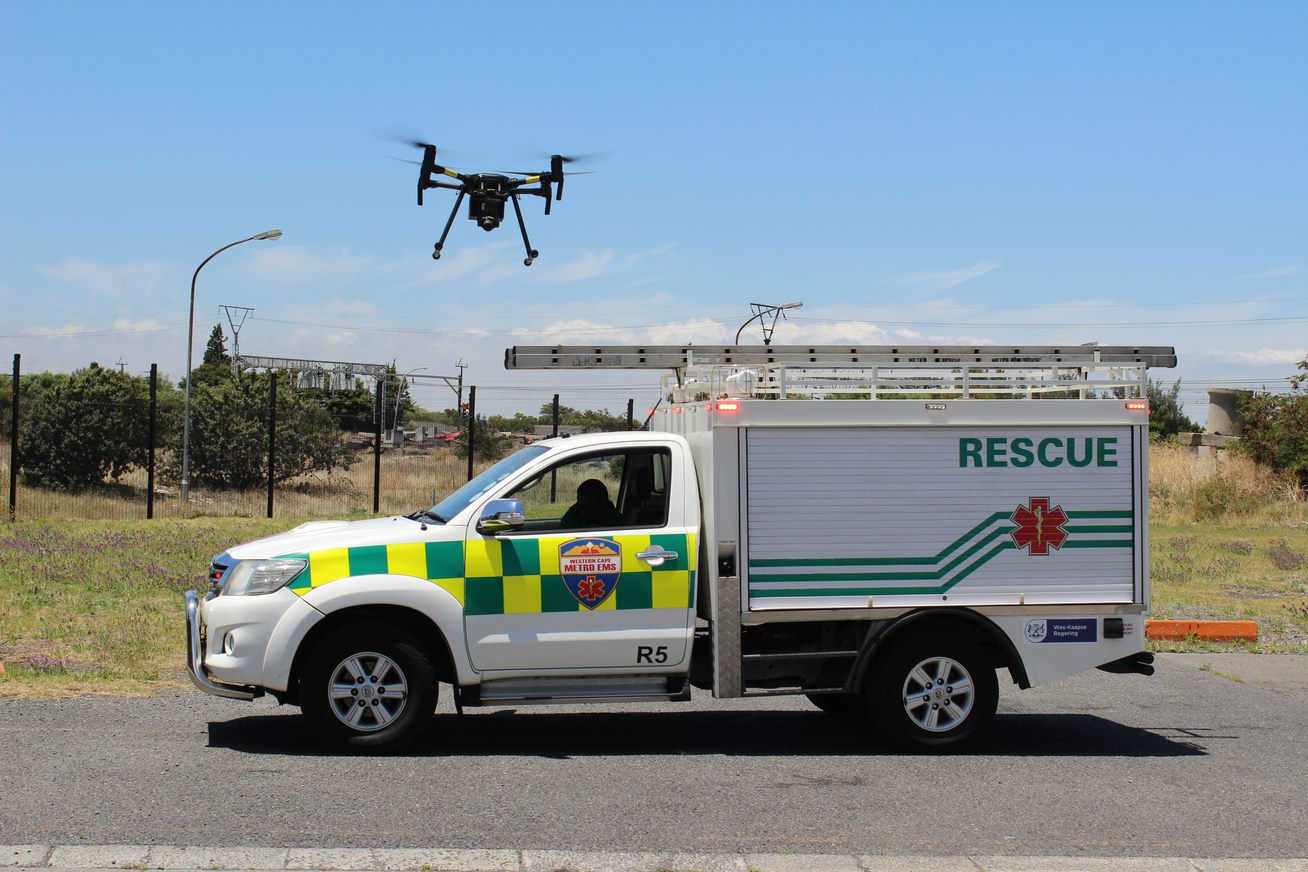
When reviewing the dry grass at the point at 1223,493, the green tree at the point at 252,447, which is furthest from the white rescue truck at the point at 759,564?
the green tree at the point at 252,447

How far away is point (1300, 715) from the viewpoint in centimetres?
916

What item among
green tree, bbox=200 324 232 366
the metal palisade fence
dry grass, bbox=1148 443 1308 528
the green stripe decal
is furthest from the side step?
green tree, bbox=200 324 232 366

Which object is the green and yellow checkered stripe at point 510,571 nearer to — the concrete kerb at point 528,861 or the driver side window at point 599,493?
the driver side window at point 599,493

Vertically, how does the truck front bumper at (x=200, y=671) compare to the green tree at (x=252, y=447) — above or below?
below

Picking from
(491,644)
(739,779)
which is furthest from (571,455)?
(739,779)

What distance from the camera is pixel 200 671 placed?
7273 millimetres

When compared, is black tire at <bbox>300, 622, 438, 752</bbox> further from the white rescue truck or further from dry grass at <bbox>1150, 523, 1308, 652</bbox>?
dry grass at <bbox>1150, 523, 1308, 652</bbox>

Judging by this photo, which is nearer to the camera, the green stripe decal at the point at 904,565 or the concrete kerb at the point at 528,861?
the concrete kerb at the point at 528,861

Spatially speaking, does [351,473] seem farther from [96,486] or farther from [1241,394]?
[1241,394]

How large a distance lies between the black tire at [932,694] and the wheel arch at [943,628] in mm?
65

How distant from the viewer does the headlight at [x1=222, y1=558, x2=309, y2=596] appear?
282 inches

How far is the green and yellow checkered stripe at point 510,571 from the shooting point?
7.23 metres

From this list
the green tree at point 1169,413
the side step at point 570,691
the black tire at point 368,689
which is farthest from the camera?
the green tree at point 1169,413

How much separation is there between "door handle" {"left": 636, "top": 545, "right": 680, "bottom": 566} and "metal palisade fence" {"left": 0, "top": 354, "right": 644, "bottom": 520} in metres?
14.3
